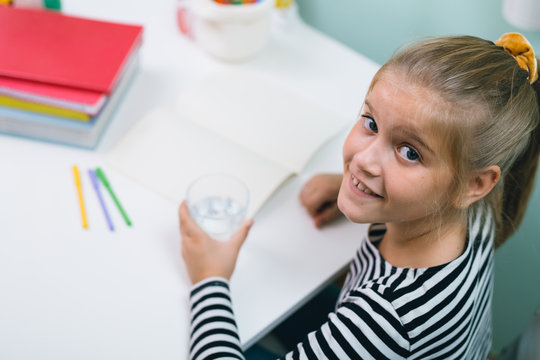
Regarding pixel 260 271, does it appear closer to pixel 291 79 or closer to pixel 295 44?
pixel 291 79

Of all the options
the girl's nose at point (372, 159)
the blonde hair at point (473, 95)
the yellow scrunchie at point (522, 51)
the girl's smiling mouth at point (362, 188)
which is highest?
the yellow scrunchie at point (522, 51)

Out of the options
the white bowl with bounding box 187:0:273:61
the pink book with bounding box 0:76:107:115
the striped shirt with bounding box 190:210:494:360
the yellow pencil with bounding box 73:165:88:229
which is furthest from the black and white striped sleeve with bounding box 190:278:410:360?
the white bowl with bounding box 187:0:273:61

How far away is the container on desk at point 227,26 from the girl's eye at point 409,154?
528mm

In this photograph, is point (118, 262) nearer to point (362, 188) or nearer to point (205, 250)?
point (205, 250)

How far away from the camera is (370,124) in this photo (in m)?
Answer: 0.71

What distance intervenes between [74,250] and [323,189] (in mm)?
381

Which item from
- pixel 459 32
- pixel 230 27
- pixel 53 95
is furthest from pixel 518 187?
pixel 53 95

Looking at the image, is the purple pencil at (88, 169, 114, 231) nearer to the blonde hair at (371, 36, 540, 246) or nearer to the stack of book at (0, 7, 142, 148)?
the stack of book at (0, 7, 142, 148)

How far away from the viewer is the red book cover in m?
0.94

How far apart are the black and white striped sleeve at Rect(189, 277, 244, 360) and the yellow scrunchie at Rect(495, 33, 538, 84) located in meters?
0.46

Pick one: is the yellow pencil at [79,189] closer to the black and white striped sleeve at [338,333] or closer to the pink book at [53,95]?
the pink book at [53,95]

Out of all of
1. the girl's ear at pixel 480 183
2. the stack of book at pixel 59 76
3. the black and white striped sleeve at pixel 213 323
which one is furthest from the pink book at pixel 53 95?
the girl's ear at pixel 480 183

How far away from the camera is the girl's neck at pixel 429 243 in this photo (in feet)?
2.45

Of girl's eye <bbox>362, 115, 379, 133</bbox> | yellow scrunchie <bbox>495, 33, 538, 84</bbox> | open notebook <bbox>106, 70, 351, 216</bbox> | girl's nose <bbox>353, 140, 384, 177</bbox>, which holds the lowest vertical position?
open notebook <bbox>106, 70, 351, 216</bbox>
